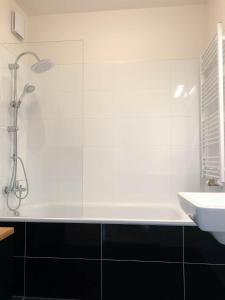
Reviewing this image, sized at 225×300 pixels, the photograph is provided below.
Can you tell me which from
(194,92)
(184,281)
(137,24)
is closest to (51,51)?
(137,24)

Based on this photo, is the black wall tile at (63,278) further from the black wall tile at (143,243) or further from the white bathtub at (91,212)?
the white bathtub at (91,212)

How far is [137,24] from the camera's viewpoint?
2.91 m

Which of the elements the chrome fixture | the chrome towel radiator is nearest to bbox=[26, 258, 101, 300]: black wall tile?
the chrome fixture

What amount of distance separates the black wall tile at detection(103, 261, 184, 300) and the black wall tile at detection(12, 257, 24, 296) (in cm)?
57

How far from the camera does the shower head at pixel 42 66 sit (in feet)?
8.38

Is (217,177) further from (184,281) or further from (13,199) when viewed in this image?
(13,199)

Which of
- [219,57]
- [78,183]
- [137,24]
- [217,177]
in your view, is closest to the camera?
[219,57]

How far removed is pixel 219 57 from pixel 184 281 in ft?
4.96

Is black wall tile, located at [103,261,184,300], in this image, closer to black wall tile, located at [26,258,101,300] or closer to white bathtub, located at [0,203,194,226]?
black wall tile, located at [26,258,101,300]

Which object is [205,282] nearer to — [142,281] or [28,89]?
[142,281]

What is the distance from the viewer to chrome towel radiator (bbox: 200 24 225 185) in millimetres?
1956

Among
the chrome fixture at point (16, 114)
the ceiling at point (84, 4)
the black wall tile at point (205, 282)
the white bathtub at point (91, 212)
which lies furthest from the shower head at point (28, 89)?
the black wall tile at point (205, 282)

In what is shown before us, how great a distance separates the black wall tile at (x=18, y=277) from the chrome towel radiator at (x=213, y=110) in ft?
4.92

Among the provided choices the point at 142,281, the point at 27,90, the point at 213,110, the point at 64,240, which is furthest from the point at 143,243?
the point at 27,90
